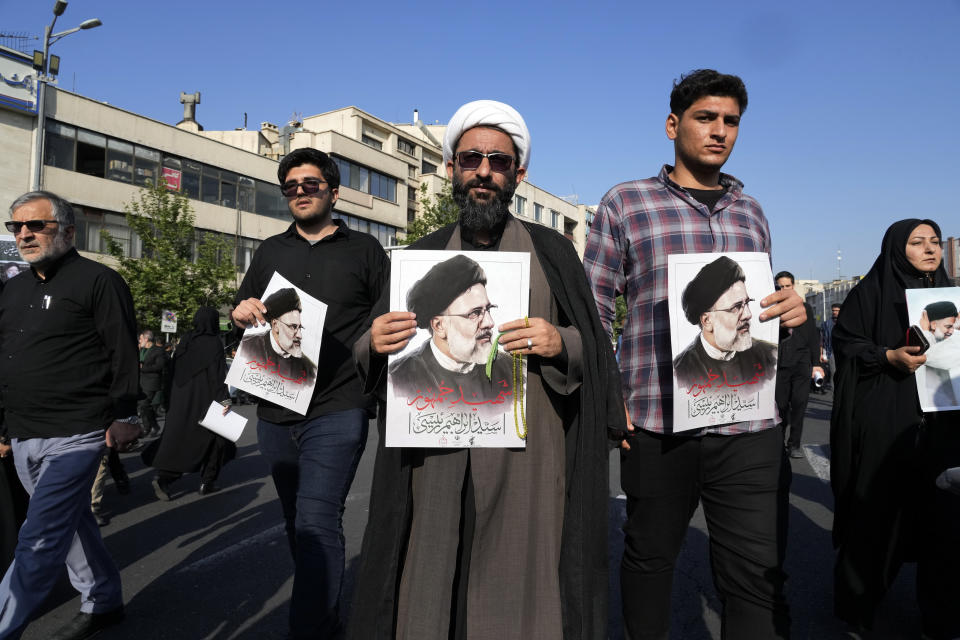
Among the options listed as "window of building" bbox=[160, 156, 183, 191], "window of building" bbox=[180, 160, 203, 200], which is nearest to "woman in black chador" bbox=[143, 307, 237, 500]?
"window of building" bbox=[160, 156, 183, 191]

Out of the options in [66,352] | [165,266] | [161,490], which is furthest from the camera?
[165,266]

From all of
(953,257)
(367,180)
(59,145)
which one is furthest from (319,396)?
(367,180)

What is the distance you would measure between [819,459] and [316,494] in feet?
23.4

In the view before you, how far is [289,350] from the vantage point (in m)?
3.04

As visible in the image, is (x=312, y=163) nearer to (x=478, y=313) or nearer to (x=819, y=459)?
(x=478, y=313)

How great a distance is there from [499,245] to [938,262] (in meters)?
2.66

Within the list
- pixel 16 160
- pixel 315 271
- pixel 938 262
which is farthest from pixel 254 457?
pixel 16 160

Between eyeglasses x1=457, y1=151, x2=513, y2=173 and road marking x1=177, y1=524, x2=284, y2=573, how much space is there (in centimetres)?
360

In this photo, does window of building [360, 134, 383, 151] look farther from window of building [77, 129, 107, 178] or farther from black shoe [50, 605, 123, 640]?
black shoe [50, 605, 123, 640]

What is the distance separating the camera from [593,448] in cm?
210

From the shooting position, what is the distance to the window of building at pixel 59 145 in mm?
26766

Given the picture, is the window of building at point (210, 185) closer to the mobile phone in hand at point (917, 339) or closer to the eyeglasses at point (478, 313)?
the mobile phone in hand at point (917, 339)

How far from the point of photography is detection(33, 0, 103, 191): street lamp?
20031mm

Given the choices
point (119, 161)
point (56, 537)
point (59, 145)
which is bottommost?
point (56, 537)
